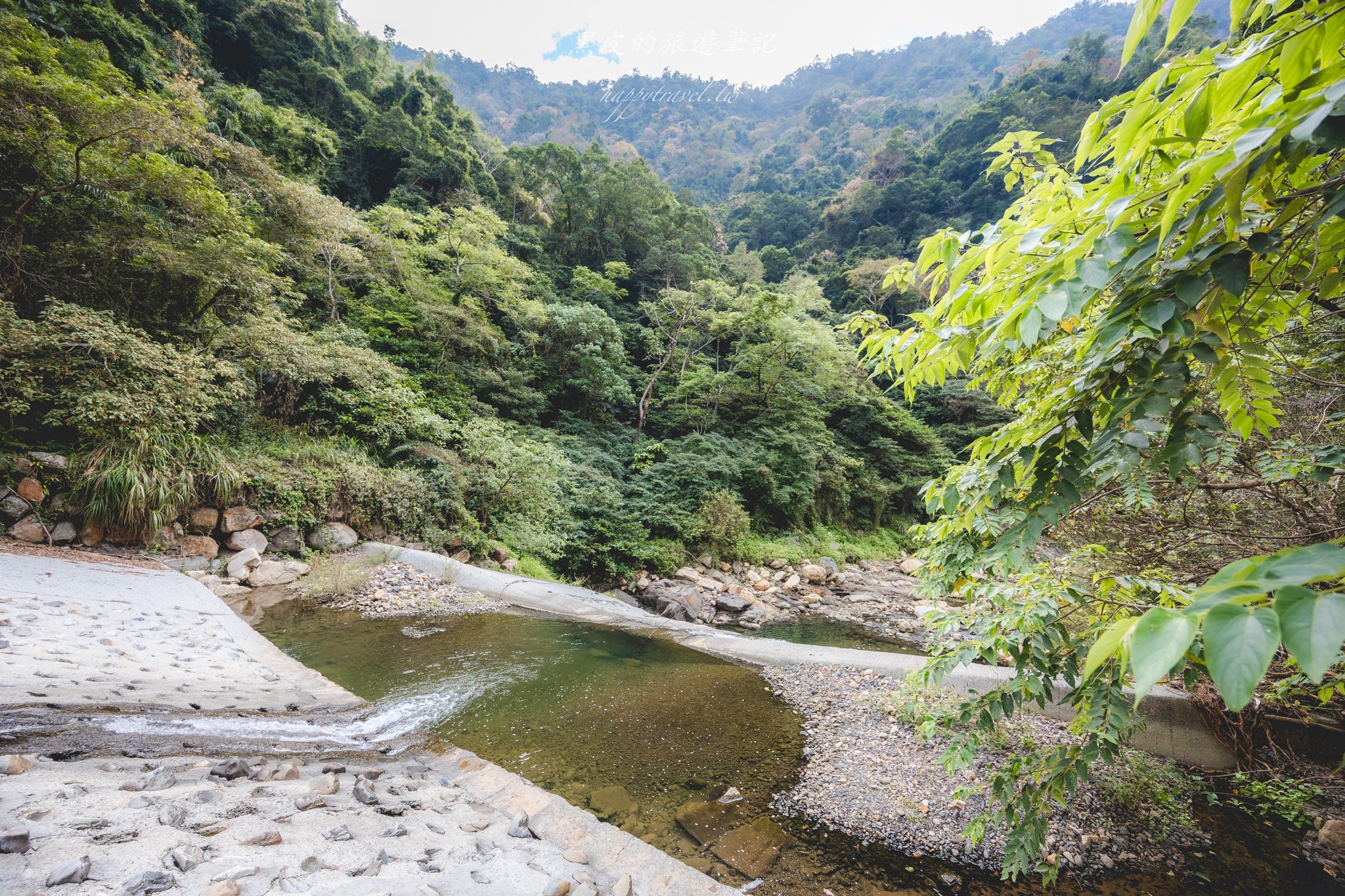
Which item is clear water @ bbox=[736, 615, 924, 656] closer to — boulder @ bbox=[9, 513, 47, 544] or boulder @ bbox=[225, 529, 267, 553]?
boulder @ bbox=[225, 529, 267, 553]

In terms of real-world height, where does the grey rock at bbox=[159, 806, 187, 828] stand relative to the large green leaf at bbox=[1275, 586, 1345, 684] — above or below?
below

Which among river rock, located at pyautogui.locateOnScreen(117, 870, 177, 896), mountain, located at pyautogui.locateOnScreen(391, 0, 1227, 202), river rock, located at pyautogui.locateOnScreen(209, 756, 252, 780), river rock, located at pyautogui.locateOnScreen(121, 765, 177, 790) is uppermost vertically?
mountain, located at pyautogui.locateOnScreen(391, 0, 1227, 202)

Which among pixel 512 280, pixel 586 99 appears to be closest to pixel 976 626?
pixel 512 280

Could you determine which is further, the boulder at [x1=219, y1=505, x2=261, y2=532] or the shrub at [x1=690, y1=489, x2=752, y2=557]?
the shrub at [x1=690, y1=489, x2=752, y2=557]

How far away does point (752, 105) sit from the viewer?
225 ft

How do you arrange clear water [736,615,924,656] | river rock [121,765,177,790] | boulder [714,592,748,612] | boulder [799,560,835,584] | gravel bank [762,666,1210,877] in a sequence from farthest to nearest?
1. boulder [799,560,835,584]
2. boulder [714,592,748,612]
3. clear water [736,615,924,656]
4. gravel bank [762,666,1210,877]
5. river rock [121,765,177,790]

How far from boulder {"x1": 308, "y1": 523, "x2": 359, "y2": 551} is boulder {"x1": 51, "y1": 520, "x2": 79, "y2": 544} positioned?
2.41 m

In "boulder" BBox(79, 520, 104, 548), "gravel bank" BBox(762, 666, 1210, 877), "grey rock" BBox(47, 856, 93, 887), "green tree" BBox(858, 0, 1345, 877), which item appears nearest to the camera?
"green tree" BBox(858, 0, 1345, 877)

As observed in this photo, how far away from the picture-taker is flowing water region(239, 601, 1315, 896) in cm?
284

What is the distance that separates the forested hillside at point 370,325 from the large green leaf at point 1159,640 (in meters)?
8.77

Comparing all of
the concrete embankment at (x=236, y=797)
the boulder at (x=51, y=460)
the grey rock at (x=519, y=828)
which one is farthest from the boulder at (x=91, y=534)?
the grey rock at (x=519, y=828)


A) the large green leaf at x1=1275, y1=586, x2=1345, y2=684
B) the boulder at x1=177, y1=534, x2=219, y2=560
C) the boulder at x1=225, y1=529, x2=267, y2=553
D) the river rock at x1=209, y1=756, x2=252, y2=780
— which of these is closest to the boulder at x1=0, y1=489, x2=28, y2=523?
the boulder at x1=177, y1=534, x2=219, y2=560

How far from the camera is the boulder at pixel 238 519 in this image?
22.8ft

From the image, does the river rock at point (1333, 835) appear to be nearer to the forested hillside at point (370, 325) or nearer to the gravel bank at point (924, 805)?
the gravel bank at point (924, 805)
